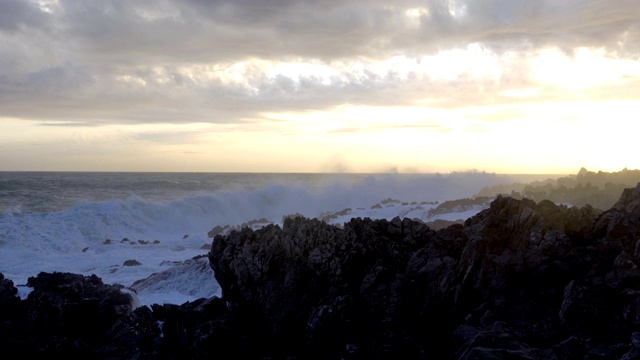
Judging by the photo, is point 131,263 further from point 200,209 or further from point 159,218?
point 200,209

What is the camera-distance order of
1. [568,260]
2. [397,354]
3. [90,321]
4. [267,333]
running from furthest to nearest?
[90,321], [267,333], [568,260], [397,354]

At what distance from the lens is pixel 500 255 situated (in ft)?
57.4

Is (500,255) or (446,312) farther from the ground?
(500,255)

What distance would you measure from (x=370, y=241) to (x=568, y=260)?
585 cm

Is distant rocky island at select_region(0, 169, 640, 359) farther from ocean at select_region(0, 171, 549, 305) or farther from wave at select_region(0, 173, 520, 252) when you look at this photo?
wave at select_region(0, 173, 520, 252)

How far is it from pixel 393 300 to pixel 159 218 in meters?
65.5

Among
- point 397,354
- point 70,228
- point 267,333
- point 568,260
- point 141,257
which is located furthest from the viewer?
point 70,228

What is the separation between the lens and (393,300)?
17578 mm

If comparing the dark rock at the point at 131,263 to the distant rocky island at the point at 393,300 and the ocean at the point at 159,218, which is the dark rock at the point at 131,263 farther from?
the distant rocky island at the point at 393,300

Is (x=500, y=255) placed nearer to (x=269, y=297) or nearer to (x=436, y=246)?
(x=436, y=246)

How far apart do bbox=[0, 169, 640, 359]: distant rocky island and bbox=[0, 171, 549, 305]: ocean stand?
6591 millimetres

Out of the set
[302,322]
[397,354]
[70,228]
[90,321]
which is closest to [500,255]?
[397,354]

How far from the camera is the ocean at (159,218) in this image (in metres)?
34.0

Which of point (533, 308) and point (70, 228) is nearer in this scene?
point (533, 308)
